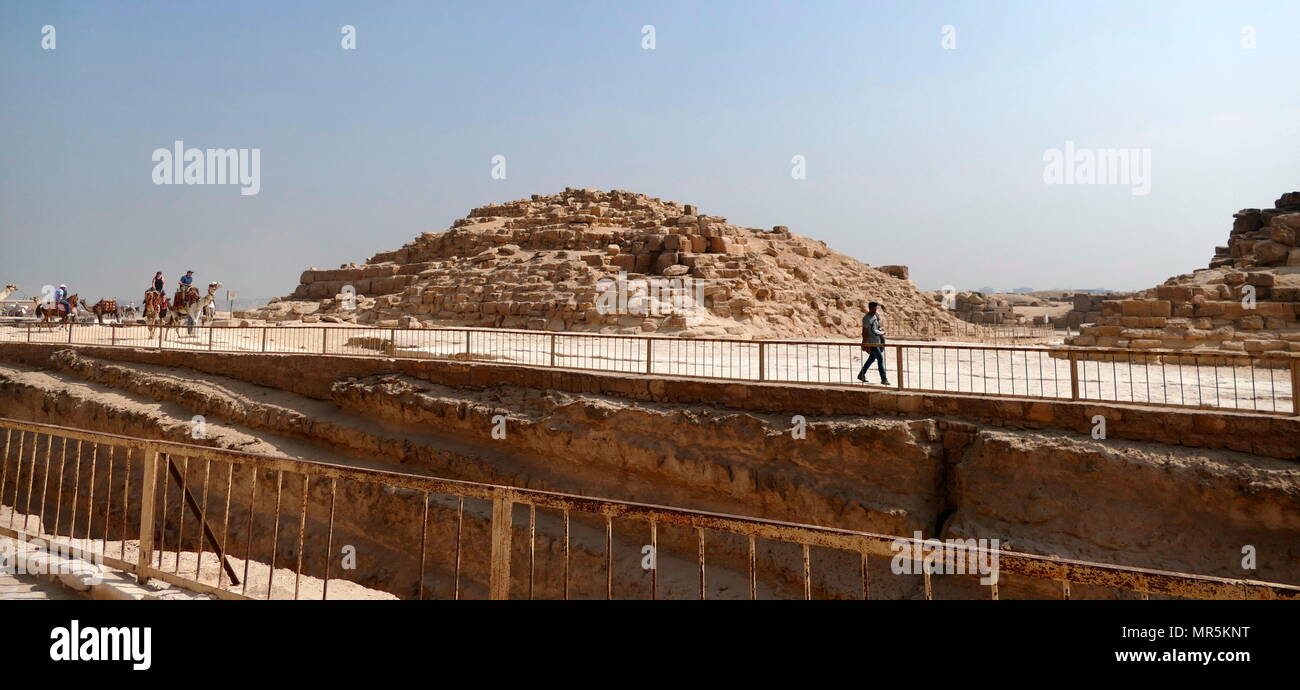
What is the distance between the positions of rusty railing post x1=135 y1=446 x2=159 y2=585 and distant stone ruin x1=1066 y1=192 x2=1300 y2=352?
18662 millimetres

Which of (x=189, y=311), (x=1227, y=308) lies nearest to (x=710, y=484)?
(x=1227, y=308)

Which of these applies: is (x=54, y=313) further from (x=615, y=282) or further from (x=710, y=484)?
(x=710, y=484)

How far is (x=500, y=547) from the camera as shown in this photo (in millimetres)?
3760

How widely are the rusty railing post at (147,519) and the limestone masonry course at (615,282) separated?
52.2 feet

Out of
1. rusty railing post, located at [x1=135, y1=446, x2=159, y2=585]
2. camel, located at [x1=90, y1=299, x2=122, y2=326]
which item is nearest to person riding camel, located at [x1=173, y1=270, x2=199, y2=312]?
camel, located at [x1=90, y1=299, x2=122, y2=326]

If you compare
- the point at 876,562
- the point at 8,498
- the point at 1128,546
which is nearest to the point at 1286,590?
the point at 1128,546

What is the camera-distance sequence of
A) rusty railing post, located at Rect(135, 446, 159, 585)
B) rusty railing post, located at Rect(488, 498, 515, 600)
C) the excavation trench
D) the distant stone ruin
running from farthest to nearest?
the distant stone ruin
the excavation trench
rusty railing post, located at Rect(135, 446, 159, 585)
rusty railing post, located at Rect(488, 498, 515, 600)

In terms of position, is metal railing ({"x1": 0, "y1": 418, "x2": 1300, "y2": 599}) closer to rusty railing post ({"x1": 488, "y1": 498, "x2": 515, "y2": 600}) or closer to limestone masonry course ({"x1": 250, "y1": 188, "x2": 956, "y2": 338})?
rusty railing post ({"x1": 488, "y1": 498, "x2": 515, "y2": 600})

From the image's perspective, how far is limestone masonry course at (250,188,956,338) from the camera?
76.6 feet

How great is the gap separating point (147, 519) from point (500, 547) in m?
3.06

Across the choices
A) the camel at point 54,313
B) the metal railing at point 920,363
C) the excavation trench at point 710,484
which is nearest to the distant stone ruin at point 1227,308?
the metal railing at point 920,363

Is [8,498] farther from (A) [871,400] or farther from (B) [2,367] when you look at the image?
(A) [871,400]
